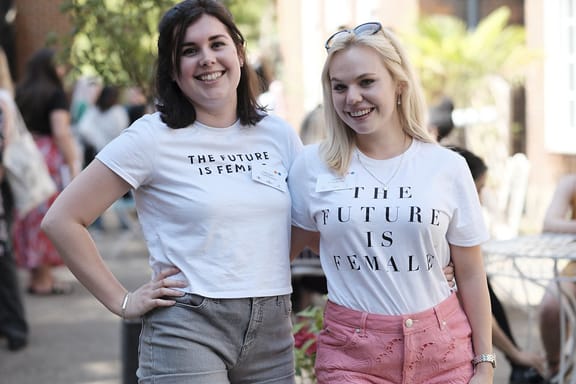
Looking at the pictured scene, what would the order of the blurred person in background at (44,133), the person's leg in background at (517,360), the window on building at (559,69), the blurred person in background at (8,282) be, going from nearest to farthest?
1. the person's leg in background at (517,360)
2. the blurred person in background at (8,282)
3. the blurred person in background at (44,133)
4. the window on building at (559,69)

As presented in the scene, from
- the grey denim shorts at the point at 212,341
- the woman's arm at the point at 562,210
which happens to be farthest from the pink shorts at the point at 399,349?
the woman's arm at the point at 562,210

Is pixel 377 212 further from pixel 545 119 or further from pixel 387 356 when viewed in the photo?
pixel 545 119

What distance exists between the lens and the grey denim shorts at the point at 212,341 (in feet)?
9.86

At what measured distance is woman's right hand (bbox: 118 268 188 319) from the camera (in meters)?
3.07

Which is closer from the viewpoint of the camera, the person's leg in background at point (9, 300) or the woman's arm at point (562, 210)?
the woman's arm at point (562, 210)

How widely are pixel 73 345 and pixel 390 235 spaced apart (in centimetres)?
486

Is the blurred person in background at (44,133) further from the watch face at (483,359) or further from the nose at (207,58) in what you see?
the watch face at (483,359)

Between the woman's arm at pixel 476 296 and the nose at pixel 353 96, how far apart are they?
54 centimetres

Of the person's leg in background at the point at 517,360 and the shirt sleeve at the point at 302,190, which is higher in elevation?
the shirt sleeve at the point at 302,190

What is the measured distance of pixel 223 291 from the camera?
3.06 metres

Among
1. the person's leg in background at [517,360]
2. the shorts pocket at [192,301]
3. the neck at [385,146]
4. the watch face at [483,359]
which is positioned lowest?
the person's leg in background at [517,360]

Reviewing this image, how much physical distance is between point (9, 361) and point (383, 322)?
14.7ft

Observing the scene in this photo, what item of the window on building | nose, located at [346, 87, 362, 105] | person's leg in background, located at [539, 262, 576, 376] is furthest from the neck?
the window on building

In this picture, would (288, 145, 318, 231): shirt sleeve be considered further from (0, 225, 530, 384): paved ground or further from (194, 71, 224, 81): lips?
(0, 225, 530, 384): paved ground
